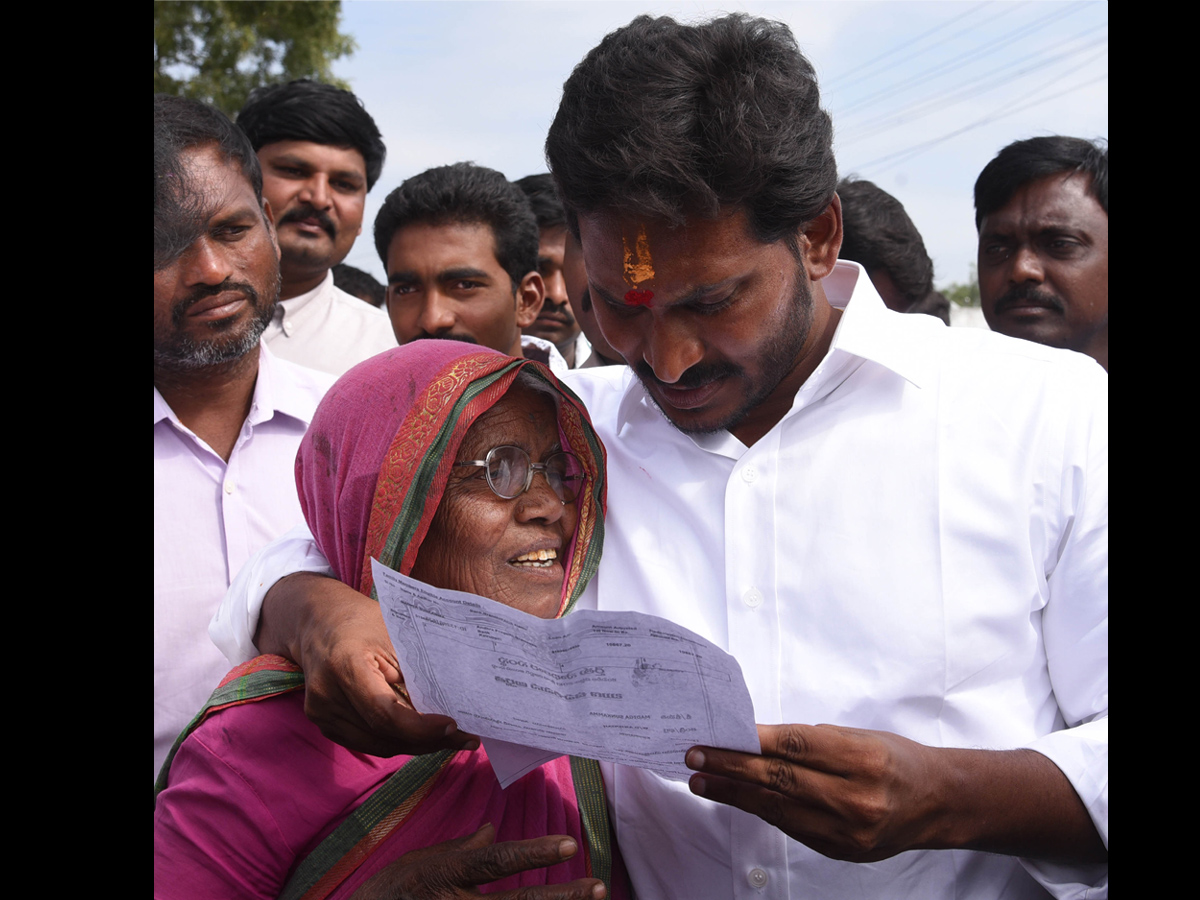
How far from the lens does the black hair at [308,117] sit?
5.26m

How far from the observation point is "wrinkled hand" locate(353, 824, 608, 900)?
1.87m

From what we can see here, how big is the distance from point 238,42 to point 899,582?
1441 centimetres

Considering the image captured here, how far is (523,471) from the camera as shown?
2.43 metres

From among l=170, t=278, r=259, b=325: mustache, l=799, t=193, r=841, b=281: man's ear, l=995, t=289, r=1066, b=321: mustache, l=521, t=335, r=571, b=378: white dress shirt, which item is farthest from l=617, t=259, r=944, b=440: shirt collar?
l=521, t=335, r=571, b=378: white dress shirt

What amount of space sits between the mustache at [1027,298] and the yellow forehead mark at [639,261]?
106 inches

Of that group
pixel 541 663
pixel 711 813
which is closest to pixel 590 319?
pixel 711 813

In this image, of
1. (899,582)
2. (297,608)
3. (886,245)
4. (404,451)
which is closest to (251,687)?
(297,608)

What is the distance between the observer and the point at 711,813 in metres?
2.17

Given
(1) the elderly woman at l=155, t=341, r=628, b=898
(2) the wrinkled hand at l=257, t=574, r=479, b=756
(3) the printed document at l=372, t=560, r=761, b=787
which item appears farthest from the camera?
(1) the elderly woman at l=155, t=341, r=628, b=898

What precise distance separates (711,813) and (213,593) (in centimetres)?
165

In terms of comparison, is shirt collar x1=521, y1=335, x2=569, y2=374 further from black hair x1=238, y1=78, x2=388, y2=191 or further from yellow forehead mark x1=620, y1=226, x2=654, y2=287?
yellow forehead mark x1=620, y1=226, x2=654, y2=287

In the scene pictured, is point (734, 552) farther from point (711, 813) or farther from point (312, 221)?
point (312, 221)

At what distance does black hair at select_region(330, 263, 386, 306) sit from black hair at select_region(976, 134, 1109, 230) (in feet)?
14.8

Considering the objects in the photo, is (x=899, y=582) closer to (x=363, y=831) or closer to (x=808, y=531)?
(x=808, y=531)
